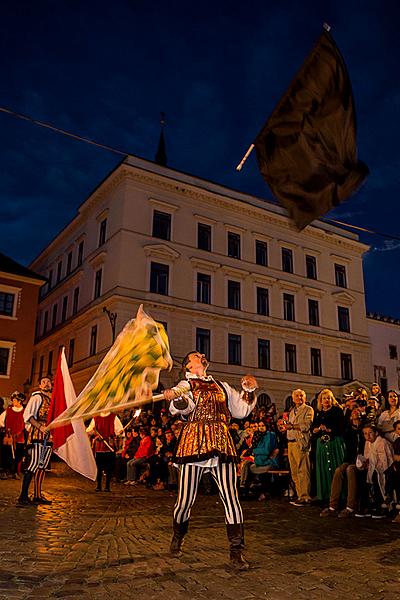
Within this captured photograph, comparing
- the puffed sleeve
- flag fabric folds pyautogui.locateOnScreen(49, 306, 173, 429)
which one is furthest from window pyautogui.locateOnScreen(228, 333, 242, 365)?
flag fabric folds pyautogui.locateOnScreen(49, 306, 173, 429)

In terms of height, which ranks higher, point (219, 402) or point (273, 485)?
point (219, 402)

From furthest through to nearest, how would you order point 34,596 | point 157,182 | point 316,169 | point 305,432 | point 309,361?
point 309,361 → point 157,182 → point 305,432 → point 316,169 → point 34,596

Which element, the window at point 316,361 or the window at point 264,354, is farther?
the window at point 316,361

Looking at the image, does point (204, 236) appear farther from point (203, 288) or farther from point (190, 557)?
point (190, 557)

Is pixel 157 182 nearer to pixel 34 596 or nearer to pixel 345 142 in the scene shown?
pixel 345 142

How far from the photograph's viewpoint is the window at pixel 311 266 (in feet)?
136

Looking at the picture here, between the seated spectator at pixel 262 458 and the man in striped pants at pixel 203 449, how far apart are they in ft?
21.9

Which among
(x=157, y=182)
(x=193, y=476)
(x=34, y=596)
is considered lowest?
(x=34, y=596)

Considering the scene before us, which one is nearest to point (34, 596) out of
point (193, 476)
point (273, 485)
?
point (193, 476)

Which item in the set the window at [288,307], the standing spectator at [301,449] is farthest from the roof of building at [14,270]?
the standing spectator at [301,449]

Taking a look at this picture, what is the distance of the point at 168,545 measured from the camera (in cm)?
617

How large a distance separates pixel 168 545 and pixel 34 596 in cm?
233

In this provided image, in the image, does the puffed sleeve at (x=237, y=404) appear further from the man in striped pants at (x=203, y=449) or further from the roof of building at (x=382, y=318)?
the roof of building at (x=382, y=318)

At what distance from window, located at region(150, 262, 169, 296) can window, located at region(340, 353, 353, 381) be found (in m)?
16.4
